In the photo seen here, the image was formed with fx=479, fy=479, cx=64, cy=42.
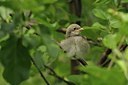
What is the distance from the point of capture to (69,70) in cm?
323

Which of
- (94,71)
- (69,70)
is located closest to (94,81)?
(94,71)

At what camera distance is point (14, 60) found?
1493 mm

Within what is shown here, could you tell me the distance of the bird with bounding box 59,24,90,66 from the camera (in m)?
2.51

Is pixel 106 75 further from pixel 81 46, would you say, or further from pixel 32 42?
pixel 81 46

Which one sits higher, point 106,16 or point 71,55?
point 106,16

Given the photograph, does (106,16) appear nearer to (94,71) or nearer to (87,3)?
(94,71)

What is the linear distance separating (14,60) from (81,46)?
115 centimetres

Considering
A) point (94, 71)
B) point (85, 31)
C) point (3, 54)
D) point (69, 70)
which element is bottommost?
point (69, 70)

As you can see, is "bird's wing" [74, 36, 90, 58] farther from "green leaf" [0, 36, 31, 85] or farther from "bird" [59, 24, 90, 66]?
"green leaf" [0, 36, 31, 85]

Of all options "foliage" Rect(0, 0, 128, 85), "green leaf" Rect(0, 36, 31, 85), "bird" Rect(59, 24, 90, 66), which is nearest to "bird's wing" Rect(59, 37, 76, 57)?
"bird" Rect(59, 24, 90, 66)

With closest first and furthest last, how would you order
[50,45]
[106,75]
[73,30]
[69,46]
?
[106,75]
[50,45]
[69,46]
[73,30]

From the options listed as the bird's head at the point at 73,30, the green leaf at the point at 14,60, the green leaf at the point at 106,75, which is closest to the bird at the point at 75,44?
the bird's head at the point at 73,30

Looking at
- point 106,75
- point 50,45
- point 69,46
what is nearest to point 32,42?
point 50,45

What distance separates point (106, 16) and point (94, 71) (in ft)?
3.27
